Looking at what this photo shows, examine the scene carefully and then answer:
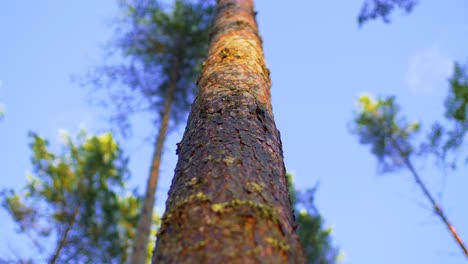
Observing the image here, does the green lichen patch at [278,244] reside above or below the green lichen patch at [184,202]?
below

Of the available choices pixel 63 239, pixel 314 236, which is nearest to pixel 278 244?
pixel 63 239

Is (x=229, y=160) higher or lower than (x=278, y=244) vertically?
higher

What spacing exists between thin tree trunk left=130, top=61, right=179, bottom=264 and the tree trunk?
4525 mm

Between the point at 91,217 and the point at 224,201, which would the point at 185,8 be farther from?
the point at 224,201

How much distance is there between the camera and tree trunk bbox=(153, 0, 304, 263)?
828 millimetres

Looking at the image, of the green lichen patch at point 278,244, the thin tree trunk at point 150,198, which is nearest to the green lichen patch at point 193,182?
the green lichen patch at point 278,244

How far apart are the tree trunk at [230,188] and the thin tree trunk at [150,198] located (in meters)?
4.52

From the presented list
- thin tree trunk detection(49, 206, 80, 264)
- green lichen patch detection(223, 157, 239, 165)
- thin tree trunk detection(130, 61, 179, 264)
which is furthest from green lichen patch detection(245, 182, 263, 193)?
thin tree trunk detection(49, 206, 80, 264)

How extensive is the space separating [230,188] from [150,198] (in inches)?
229

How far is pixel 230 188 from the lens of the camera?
1.01 meters

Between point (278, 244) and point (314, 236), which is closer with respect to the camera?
point (278, 244)

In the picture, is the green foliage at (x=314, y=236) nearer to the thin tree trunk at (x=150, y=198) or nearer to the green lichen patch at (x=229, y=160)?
the thin tree trunk at (x=150, y=198)

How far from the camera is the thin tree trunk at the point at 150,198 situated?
542 cm

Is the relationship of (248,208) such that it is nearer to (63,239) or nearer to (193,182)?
(193,182)
